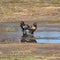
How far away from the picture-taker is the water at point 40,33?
55.8 feet

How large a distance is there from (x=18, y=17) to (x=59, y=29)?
5.04 m

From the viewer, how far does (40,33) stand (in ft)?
62.2

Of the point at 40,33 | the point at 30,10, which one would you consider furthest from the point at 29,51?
the point at 30,10

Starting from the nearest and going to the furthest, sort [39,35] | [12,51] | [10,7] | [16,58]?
[16,58] → [12,51] → [39,35] → [10,7]

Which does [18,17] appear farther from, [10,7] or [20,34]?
[20,34]

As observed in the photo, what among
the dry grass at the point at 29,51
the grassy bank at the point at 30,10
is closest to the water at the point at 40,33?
the dry grass at the point at 29,51

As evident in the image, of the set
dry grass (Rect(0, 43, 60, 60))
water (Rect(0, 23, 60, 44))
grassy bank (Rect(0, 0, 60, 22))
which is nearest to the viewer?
dry grass (Rect(0, 43, 60, 60))

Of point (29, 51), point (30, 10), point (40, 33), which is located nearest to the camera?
point (29, 51)

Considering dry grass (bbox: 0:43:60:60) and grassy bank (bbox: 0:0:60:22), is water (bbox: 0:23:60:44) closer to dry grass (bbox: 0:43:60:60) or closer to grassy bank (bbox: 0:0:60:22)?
dry grass (bbox: 0:43:60:60)

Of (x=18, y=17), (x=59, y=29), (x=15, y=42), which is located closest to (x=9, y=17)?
(x=18, y=17)

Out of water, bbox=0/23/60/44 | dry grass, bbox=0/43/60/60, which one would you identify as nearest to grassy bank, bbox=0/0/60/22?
water, bbox=0/23/60/44

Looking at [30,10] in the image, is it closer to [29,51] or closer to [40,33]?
[40,33]

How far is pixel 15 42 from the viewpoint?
1620 cm

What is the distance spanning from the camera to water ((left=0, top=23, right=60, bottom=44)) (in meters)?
17.0
